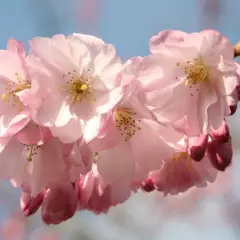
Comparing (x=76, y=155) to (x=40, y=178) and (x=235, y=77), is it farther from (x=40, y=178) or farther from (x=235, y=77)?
(x=235, y=77)

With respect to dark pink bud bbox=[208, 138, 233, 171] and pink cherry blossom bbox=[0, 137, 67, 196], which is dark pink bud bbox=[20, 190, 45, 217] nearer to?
pink cherry blossom bbox=[0, 137, 67, 196]

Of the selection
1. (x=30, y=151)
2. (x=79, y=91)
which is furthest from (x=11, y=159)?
(x=79, y=91)

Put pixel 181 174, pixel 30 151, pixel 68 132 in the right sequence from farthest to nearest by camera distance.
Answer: pixel 181 174
pixel 30 151
pixel 68 132

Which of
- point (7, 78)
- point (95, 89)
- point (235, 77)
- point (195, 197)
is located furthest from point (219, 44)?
point (195, 197)

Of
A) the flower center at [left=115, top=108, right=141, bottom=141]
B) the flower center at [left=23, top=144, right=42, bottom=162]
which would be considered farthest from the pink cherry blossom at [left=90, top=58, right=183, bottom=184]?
the flower center at [left=23, top=144, right=42, bottom=162]

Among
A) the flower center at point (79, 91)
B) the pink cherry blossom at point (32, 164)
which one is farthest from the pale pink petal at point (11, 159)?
the flower center at point (79, 91)

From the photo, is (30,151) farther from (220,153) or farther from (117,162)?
(220,153)
